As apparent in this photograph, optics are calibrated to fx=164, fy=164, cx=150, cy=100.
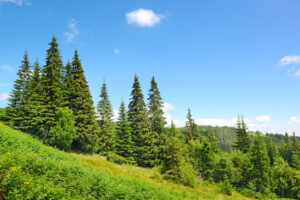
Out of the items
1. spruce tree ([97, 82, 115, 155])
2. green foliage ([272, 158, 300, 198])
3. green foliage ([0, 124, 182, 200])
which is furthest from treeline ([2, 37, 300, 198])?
green foliage ([272, 158, 300, 198])

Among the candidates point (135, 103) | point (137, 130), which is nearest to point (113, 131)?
point (137, 130)

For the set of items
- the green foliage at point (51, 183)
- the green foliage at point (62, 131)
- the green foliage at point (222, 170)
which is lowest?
the green foliage at point (222, 170)

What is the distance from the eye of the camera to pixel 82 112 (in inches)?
1150

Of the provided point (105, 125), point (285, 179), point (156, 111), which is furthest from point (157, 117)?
point (285, 179)

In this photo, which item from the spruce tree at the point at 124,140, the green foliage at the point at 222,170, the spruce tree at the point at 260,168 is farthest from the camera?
the spruce tree at the point at 260,168

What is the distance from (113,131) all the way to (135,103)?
7.69 metres

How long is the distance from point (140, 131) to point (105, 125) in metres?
7.46

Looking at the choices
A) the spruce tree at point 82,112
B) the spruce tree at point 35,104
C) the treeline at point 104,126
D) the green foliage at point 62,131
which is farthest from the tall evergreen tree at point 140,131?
the spruce tree at point 35,104

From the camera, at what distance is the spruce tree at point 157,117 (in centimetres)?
3450

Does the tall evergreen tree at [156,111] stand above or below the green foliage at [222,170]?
above

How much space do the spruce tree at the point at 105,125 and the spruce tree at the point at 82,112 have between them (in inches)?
136

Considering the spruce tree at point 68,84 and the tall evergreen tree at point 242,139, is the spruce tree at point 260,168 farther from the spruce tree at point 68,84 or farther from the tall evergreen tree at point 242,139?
the spruce tree at point 68,84

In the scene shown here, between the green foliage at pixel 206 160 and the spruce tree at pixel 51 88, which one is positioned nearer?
the spruce tree at pixel 51 88

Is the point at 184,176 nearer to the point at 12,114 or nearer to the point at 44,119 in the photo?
the point at 44,119
